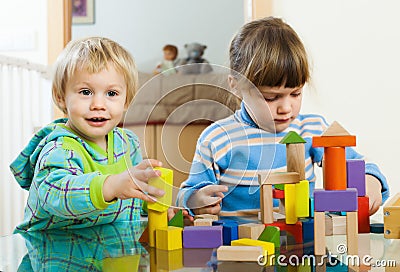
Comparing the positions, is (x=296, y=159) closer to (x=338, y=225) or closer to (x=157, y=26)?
(x=338, y=225)

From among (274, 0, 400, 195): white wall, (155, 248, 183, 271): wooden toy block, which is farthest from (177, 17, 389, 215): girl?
(274, 0, 400, 195): white wall

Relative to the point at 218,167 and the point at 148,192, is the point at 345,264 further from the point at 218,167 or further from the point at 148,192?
the point at 218,167

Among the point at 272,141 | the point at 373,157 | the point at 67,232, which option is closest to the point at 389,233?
the point at 272,141

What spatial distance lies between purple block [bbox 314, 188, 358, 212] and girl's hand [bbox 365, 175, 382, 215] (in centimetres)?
27

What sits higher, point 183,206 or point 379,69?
point 379,69

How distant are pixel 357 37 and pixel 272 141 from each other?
202 cm

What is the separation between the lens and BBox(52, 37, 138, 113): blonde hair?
1.12 m

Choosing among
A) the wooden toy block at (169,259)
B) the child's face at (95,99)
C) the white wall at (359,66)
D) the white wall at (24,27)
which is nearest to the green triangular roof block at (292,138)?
the wooden toy block at (169,259)

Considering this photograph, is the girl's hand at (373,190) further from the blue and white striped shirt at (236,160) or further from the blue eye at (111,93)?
the blue eye at (111,93)

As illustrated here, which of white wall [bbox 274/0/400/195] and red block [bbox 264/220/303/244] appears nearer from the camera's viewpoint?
red block [bbox 264/220/303/244]

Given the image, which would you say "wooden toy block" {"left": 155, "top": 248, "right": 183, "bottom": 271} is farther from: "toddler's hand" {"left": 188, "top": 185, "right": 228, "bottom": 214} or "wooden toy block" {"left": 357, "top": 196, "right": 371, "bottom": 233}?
"wooden toy block" {"left": 357, "top": 196, "right": 371, "bottom": 233}

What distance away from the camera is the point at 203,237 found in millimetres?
760

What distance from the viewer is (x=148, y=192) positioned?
31.3 inches

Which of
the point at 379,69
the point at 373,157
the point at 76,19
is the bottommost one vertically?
the point at 373,157
